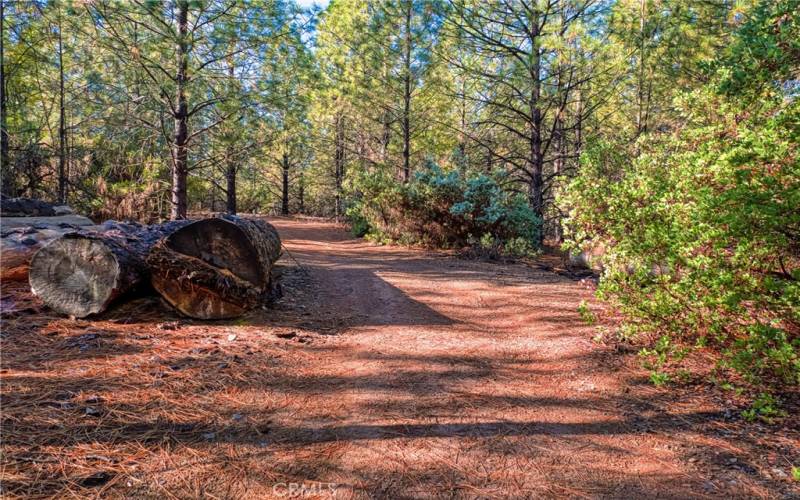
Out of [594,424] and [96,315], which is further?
[96,315]

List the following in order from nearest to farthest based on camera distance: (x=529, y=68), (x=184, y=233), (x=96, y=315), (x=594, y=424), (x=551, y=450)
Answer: (x=551, y=450) → (x=594, y=424) → (x=96, y=315) → (x=184, y=233) → (x=529, y=68)

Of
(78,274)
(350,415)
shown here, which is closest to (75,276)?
(78,274)

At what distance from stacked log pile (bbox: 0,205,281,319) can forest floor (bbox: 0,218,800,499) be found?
209mm

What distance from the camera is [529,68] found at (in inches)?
355

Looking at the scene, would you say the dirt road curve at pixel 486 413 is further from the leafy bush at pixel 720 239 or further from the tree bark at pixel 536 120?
the tree bark at pixel 536 120

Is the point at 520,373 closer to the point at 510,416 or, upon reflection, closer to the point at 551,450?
the point at 510,416

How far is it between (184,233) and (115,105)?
517cm

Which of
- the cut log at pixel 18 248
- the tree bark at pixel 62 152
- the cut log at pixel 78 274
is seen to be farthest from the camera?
the tree bark at pixel 62 152

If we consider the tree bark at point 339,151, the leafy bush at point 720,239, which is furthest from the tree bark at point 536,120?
the tree bark at point 339,151

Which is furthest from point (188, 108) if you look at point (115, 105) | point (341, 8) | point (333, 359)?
point (341, 8)

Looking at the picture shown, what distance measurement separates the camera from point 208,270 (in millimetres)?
4023

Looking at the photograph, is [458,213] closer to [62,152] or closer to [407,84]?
[407,84]

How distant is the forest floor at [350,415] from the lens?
1991mm

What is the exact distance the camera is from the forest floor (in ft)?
6.53
